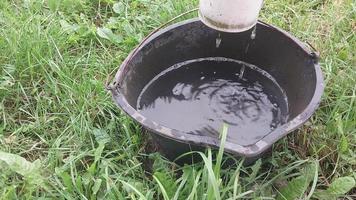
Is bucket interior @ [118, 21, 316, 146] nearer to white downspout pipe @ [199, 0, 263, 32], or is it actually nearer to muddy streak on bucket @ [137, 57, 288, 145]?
muddy streak on bucket @ [137, 57, 288, 145]

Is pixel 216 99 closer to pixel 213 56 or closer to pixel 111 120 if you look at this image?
pixel 213 56

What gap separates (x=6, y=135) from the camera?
1873mm

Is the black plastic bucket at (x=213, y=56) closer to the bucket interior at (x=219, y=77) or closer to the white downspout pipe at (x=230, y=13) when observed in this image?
the bucket interior at (x=219, y=77)

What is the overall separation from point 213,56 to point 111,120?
20.2 inches

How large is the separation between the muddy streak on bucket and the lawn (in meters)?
0.11

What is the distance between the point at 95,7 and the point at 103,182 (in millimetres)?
1111

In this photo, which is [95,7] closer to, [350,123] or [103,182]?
[103,182]

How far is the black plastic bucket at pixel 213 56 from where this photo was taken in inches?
59.0

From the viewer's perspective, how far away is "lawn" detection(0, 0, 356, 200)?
63.2 inches

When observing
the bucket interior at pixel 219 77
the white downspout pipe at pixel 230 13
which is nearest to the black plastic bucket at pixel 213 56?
the bucket interior at pixel 219 77

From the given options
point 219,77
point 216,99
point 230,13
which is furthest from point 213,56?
point 230,13

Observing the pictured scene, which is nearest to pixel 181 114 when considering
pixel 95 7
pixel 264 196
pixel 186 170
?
pixel 186 170

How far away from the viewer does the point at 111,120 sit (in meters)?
1.85

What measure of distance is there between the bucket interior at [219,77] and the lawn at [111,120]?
12 cm
